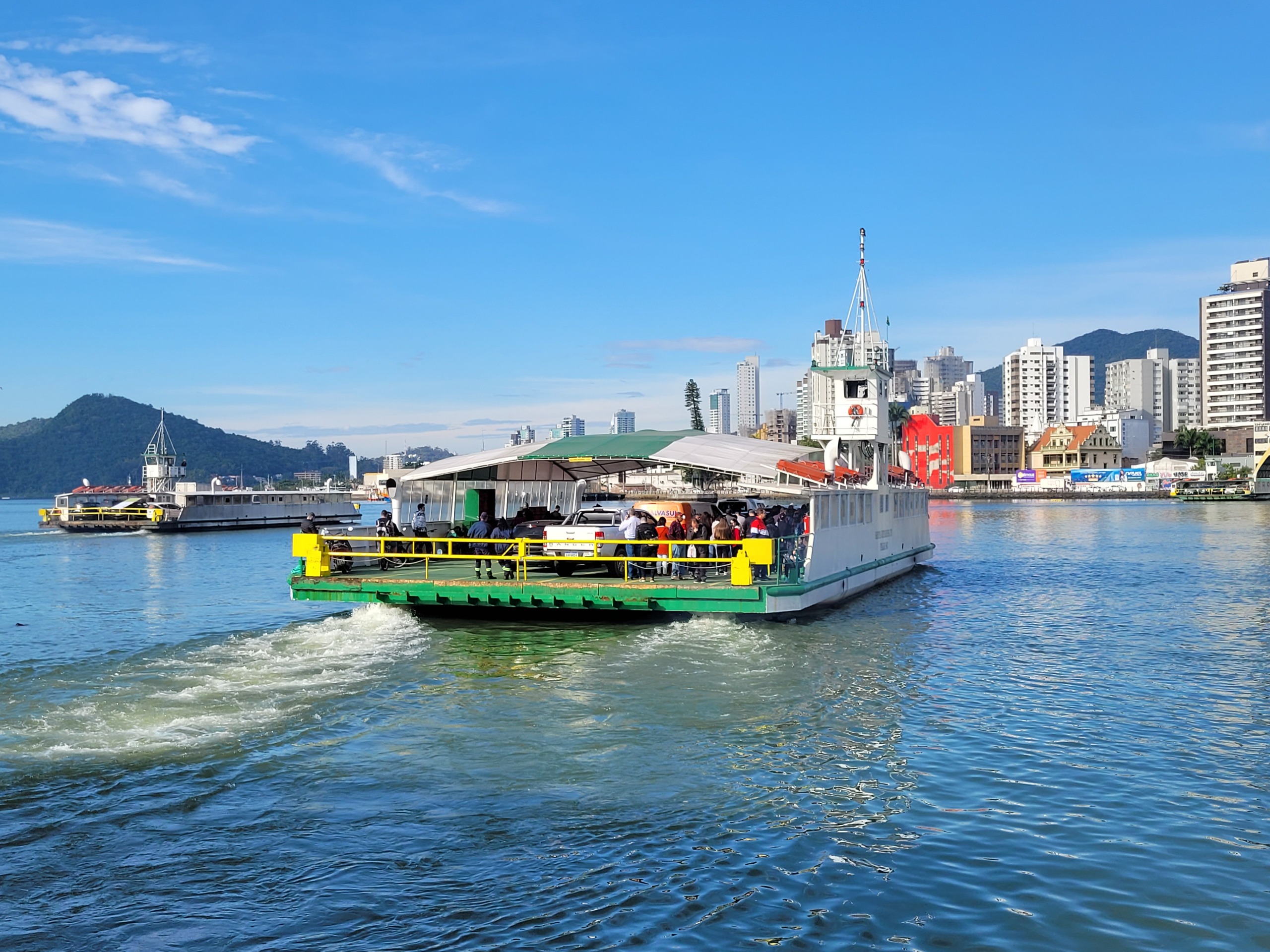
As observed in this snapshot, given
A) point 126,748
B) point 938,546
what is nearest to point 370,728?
point 126,748

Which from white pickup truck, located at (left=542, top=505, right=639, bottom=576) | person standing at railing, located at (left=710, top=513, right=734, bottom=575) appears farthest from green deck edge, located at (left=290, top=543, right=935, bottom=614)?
person standing at railing, located at (left=710, top=513, right=734, bottom=575)

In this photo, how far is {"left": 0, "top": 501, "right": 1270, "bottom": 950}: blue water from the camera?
8102 millimetres

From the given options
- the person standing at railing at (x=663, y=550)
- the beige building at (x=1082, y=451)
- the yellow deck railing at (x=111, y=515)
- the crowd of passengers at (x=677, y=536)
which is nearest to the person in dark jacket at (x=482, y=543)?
the crowd of passengers at (x=677, y=536)

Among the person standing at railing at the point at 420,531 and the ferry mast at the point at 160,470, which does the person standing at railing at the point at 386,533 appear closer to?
the person standing at railing at the point at 420,531

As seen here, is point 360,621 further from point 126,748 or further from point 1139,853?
point 1139,853

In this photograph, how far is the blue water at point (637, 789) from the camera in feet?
26.6

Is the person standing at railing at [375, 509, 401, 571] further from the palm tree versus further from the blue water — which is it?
the palm tree

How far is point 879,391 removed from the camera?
101ft

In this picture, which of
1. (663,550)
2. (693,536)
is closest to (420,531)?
(663,550)

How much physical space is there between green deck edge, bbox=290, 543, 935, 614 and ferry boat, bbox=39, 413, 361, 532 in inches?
2947

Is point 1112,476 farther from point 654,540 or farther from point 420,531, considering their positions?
point 654,540

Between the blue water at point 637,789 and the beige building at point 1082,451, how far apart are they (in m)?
185

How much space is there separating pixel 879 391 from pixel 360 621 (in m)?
16.3

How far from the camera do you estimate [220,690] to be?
1648 cm
